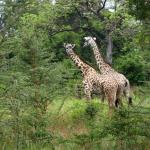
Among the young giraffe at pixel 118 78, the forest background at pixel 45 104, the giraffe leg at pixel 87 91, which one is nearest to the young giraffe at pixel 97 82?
the giraffe leg at pixel 87 91

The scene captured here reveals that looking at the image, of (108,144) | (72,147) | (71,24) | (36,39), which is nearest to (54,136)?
(72,147)

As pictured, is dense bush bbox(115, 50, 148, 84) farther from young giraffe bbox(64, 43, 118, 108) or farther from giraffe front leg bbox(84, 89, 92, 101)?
giraffe front leg bbox(84, 89, 92, 101)

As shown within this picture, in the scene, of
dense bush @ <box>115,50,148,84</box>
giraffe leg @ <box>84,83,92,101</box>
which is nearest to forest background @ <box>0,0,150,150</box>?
giraffe leg @ <box>84,83,92,101</box>

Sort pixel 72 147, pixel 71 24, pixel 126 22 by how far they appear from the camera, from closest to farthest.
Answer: pixel 72 147, pixel 126 22, pixel 71 24

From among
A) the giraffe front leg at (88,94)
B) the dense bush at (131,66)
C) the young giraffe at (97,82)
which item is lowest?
the dense bush at (131,66)

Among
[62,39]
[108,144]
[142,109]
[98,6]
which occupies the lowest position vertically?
[62,39]

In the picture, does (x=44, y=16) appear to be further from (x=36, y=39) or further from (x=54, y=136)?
(x=54, y=136)

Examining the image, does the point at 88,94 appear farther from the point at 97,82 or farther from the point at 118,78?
the point at 118,78

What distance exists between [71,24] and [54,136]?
24.9 m

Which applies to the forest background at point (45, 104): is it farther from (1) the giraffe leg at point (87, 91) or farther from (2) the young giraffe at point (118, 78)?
(2) the young giraffe at point (118, 78)

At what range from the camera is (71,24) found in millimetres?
33156

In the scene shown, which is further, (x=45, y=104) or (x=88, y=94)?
(x=88, y=94)

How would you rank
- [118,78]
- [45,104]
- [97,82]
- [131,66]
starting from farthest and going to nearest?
1. [131,66]
2. [97,82]
3. [118,78]
4. [45,104]

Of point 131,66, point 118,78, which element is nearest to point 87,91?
point 118,78
